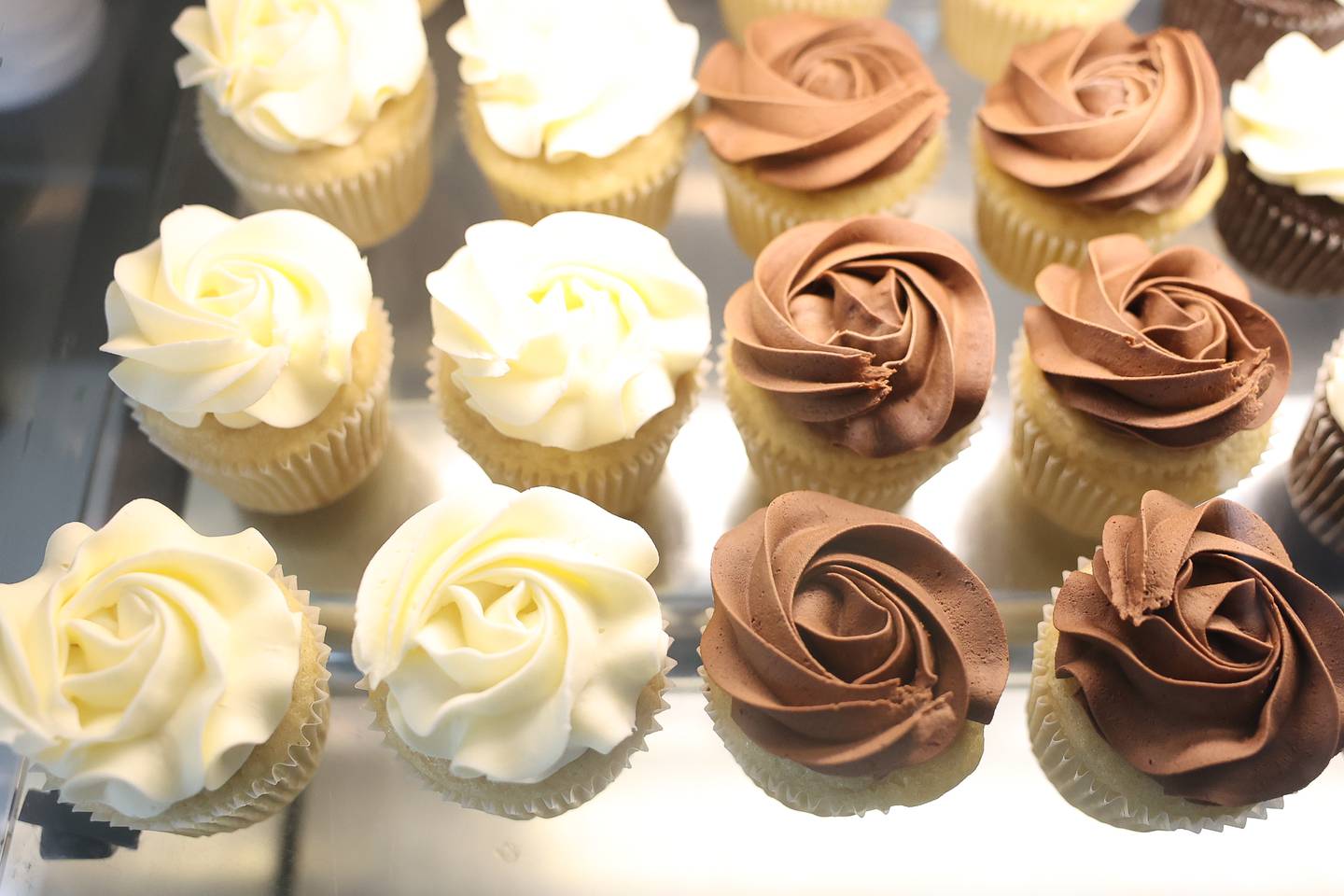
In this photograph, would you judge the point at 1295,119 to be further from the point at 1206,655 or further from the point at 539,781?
the point at 539,781

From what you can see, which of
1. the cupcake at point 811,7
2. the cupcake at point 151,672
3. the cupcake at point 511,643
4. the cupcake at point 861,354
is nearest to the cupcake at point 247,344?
the cupcake at point 151,672

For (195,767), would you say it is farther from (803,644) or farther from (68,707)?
(803,644)

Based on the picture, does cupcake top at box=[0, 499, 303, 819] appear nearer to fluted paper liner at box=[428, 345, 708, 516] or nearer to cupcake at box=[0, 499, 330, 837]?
cupcake at box=[0, 499, 330, 837]

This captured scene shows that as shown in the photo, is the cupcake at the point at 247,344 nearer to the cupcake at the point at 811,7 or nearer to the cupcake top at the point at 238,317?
the cupcake top at the point at 238,317

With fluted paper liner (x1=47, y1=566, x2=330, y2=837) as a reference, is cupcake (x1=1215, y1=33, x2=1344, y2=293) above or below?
above

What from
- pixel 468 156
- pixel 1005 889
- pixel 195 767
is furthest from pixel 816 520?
pixel 468 156

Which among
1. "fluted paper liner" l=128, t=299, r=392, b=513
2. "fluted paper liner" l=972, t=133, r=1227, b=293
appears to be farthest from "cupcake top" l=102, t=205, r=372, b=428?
"fluted paper liner" l=972, t=133, r=1227, b=293
